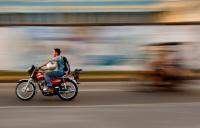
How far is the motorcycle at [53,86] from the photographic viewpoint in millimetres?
14211

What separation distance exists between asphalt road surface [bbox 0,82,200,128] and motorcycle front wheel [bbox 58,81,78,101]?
17 cm

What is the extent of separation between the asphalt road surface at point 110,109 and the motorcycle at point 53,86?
19 cm

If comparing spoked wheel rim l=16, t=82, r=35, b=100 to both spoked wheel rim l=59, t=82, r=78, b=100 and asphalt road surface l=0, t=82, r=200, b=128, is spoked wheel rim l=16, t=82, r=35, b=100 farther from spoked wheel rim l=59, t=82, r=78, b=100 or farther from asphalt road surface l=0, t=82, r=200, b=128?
spoked wheel rim l=59, t=82, r=78, b=100

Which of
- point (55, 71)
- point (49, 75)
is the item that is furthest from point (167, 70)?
point (49, 75)

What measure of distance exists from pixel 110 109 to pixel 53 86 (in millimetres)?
2340

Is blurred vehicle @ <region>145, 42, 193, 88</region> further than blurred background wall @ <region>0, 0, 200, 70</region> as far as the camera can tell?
No

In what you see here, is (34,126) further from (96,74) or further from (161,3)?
(161,3)

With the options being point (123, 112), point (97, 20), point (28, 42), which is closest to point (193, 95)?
point (123, 112)

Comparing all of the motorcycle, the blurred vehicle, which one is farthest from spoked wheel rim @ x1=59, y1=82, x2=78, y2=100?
the blurred vehicle

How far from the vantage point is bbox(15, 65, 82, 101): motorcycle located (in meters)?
14.2

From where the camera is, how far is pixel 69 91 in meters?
14.3

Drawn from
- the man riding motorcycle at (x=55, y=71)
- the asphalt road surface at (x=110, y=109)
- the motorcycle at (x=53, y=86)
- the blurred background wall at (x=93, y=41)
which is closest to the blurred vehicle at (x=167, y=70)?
the asphalt road surface at (x=110, y=109)

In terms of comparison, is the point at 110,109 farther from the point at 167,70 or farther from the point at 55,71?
the point at 167,70

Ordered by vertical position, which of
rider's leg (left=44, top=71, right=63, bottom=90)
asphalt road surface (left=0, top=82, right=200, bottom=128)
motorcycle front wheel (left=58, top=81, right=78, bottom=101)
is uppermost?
rider's leg (left=44, top=71, right=63, bottom=90)
